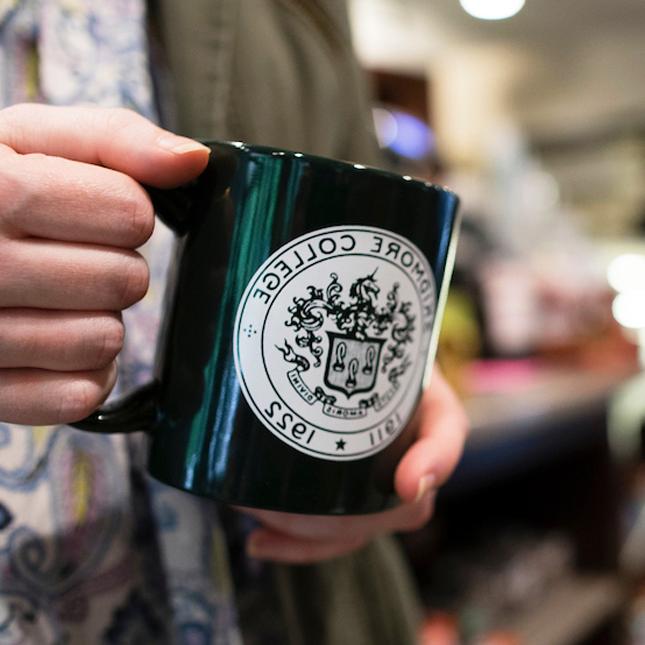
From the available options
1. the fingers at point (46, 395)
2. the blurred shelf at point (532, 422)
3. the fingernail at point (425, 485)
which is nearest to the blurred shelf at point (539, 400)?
the blurred shelf at point (532, 422)

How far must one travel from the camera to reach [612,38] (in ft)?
11.0

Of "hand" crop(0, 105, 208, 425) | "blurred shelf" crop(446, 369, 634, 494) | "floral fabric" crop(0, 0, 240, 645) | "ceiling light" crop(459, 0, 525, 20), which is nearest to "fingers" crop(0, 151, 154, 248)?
"hand" crop(0, 105, 208, 425)

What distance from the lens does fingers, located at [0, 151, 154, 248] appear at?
0.82ft

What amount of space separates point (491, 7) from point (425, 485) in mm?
2702

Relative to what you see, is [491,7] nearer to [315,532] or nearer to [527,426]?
[527,426]

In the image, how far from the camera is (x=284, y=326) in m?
0.31

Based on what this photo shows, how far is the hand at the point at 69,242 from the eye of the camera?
254 mm

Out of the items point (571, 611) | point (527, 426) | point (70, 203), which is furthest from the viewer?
point (571, 611)

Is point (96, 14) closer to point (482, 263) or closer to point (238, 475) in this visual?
point (238, 475)

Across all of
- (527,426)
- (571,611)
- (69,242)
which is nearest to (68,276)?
(69,242)

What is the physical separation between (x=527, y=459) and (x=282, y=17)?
24.8 inches

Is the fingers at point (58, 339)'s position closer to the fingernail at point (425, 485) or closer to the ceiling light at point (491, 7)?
the fingernail at point (425, 485)

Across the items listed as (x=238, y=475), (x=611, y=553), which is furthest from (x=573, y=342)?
(x=238, y=475)

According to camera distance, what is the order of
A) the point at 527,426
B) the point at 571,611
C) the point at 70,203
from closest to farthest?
the point at 70,203 → the point at 527,426 → the point at 571,611
